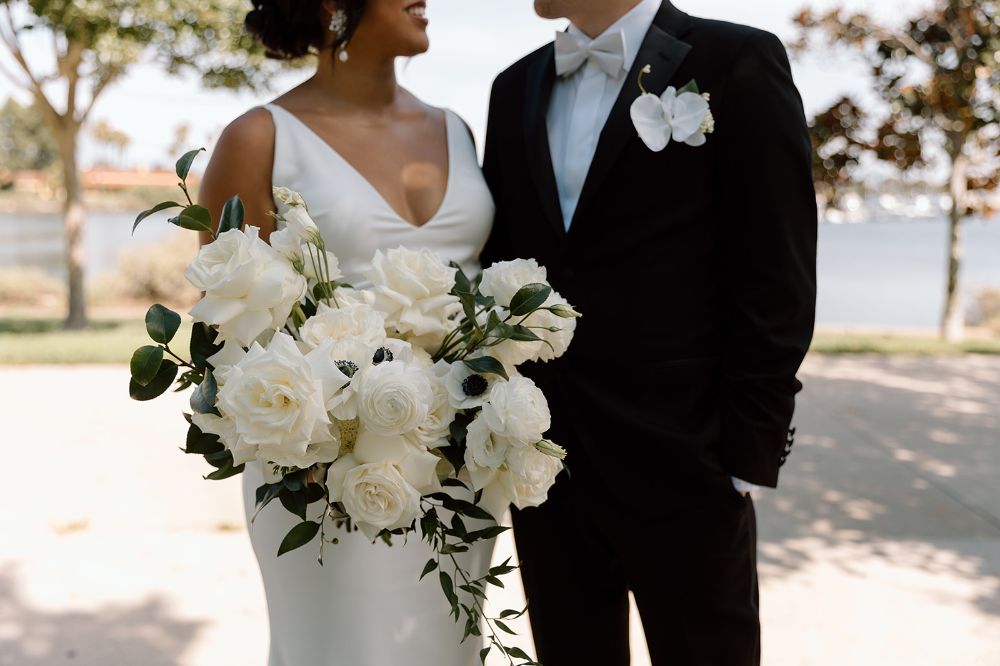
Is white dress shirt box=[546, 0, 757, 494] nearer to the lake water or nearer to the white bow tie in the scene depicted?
the white bow tie

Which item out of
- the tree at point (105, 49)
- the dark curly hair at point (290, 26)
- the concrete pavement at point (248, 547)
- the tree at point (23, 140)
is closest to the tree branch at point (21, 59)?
the tree at point (105, 49)

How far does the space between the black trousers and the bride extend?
0.20 meters

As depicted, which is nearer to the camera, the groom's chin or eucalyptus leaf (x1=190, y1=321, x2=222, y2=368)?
eucalyptus leaf (x1=190, y1=321, x2=222, y2=368)

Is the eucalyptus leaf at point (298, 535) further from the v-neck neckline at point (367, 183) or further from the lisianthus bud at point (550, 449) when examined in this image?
the v-neck neckline at point (367, 183)

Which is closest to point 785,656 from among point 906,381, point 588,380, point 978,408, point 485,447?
point 588,380

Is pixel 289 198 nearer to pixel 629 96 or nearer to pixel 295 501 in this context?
pixel 295 501

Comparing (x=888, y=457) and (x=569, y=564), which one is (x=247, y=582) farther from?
(x=888, y=457)

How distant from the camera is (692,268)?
2.16 m

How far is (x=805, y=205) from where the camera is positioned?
2098 mm

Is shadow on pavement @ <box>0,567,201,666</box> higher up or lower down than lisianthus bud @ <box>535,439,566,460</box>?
lower down

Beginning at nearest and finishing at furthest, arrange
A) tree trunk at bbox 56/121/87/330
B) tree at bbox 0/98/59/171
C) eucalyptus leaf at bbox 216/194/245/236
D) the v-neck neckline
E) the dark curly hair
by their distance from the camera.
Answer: eucalyptus leaf at bbox 216/194/245/236 → the v-neck neckline → the dark curly hair → tree trunk at bbox 56/121/87/330 → tree at bbox 0/98/59/171

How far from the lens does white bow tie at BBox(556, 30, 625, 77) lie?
2.21m

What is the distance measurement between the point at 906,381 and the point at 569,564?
23.2ft

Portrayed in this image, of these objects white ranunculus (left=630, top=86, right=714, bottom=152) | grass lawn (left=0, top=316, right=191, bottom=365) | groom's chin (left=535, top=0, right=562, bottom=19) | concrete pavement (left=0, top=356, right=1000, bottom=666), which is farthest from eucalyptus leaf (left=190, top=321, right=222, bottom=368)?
grass lawn (left=0, top=316, right=191, bottom=365)
